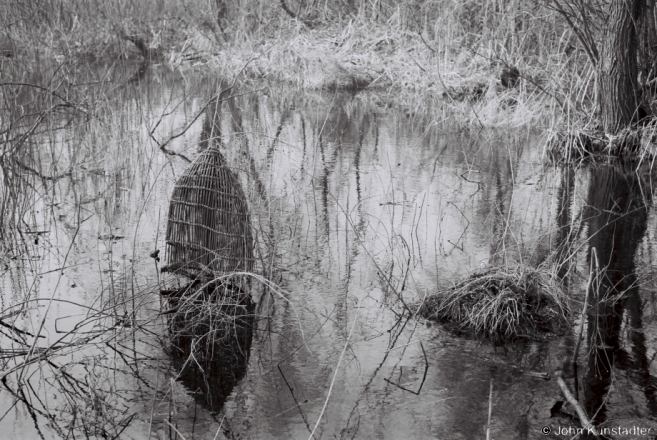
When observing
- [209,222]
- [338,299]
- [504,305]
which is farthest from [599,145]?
[209,222]

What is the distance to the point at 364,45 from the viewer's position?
661 inches

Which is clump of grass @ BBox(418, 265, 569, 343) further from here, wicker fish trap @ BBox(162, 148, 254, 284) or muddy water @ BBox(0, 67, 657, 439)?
wicker fish trap @ BBox(162, 148, 254, 284)

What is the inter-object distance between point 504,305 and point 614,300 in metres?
0.90

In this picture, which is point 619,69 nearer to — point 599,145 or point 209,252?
point 599,145

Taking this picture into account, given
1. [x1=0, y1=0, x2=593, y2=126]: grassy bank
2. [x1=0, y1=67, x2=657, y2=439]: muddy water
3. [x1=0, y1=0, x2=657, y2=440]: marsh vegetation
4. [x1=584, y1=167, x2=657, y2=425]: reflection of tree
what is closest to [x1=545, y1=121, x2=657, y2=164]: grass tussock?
[x1=0, y1=0, x2=657, y2=440]: marsh vegetation

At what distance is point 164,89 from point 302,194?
813cm

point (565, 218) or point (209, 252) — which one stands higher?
point (209, 252)

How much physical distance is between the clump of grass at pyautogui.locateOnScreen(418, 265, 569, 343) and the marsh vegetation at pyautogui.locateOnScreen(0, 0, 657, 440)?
0.02 meters

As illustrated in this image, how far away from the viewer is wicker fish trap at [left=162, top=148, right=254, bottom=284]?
518 cm

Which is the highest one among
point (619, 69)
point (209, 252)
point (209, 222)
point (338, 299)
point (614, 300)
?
point (619, 69)

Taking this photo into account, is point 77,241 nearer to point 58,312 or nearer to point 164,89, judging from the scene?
point 58,312

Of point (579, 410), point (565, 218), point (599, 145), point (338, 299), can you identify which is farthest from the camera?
point (599, 145)

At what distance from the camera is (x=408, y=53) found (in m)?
15.7

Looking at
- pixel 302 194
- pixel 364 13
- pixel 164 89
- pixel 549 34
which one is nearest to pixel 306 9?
pixel 364 13
